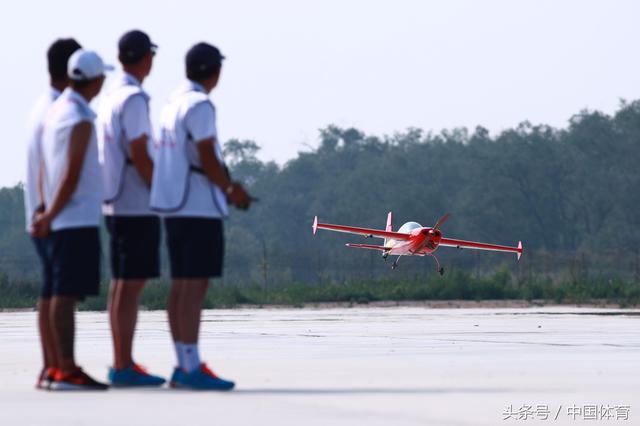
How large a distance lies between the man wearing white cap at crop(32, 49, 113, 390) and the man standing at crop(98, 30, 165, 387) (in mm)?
230

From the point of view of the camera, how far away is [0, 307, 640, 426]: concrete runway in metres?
7.69

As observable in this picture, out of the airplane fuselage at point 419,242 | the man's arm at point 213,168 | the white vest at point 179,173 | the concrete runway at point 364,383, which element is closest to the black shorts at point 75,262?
the white vest at point 179,173

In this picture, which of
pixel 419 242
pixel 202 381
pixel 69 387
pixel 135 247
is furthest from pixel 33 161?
pixel 419 242

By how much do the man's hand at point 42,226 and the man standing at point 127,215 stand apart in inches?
18.5

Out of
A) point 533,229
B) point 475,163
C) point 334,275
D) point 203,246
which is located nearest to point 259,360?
point 203,246

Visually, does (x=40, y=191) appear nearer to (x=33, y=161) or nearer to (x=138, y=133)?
(x=33, y=161)

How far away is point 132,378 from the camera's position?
31.1 feet

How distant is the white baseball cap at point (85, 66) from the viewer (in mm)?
9578

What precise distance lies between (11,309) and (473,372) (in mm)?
29879

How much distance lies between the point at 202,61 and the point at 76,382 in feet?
7.12

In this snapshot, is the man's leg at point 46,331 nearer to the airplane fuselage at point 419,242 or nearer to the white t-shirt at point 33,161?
the white t-shirt at point 33,161

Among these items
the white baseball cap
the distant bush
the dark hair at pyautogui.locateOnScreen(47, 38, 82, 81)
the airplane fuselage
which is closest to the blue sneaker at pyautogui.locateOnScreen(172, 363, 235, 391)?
the white baseball cap

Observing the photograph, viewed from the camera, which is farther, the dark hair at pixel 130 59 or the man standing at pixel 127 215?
the dark hair at pixel 130 59

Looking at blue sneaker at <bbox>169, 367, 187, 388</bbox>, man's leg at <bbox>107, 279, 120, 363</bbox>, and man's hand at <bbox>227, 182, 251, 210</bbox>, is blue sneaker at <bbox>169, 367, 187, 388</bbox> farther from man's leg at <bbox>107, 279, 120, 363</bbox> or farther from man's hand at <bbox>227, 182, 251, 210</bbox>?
man's hand at <bbox>227, 182, 251, 210</bbox>
